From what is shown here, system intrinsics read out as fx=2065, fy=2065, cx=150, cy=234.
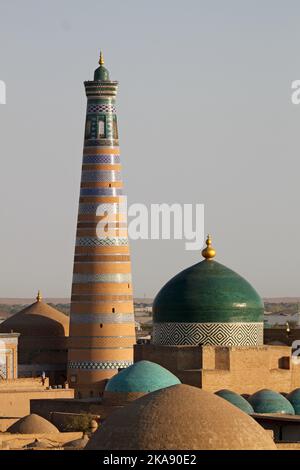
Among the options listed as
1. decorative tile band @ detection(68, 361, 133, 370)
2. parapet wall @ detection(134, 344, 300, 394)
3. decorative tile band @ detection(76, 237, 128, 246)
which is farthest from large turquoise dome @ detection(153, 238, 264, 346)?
decorative tile band @ detection(76, 237, 128, 246)

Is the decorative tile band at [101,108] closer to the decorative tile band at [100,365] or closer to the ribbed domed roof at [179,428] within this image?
the decorative tile band at [100,365]

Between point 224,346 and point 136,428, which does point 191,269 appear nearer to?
point 224,346

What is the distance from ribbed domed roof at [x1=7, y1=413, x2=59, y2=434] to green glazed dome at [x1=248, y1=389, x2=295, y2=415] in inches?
165

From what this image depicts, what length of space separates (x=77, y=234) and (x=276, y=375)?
6263 mm

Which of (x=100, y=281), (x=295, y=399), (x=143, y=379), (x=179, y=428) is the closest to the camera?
(x=179, y=428)

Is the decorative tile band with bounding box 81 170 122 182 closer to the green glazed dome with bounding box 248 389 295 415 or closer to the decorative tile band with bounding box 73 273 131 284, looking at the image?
the decorative tile band with bounding box 73 273 131 284

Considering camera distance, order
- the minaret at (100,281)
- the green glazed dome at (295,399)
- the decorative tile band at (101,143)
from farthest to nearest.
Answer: the decorative tile band at (101,143) < the minaret at (100,281) < the green glazed dome at (295,399)

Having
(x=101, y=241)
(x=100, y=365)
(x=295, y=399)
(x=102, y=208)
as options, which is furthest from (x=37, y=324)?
(x=295, y=399)

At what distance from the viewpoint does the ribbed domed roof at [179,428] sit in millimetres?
25000

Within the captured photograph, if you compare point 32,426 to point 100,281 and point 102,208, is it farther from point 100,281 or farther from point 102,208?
point 102,208

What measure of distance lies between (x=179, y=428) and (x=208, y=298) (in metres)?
15.8

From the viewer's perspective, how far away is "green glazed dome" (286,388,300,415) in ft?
128

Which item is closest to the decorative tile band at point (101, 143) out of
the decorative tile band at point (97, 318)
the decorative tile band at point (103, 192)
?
the decorative tile band at point (103, 192)

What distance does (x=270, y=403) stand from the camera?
38.0m
